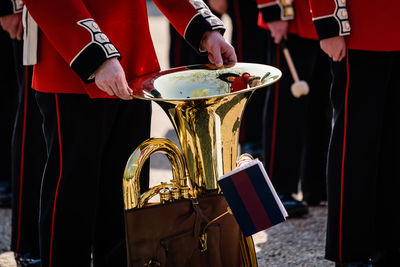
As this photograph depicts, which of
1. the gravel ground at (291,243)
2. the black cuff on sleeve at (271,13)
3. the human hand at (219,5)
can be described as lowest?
the gravel ground at (291,243)

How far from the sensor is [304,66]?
3150 mm

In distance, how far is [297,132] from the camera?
332 cm

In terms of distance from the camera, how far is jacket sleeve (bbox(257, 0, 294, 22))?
3.05 meters

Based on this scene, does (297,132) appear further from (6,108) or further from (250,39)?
(6,108)

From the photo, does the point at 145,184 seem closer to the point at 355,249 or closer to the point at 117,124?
the point at 117,124

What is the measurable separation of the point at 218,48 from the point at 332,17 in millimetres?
485

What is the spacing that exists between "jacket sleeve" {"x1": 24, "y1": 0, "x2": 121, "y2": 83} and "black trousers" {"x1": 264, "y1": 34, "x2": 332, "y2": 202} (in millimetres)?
1605

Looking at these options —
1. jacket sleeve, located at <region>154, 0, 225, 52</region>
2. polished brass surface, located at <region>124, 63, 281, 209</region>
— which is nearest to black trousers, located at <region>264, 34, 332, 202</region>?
jacket sleeve, located at <region>154, 0, 225, 52</region>

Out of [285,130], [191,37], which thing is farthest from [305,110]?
[191,37]

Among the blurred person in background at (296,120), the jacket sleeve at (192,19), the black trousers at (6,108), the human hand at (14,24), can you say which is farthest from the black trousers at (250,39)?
the jacket sleeve at (192,19)

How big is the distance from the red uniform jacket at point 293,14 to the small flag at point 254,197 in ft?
4.70

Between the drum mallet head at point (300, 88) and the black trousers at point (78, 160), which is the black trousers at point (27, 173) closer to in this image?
the black trousers at point (78, 160)

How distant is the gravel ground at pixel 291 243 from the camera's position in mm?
2711

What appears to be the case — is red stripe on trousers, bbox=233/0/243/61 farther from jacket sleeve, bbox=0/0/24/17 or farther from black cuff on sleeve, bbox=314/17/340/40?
black cuff on sleeve, bbox=314/17/340/40
